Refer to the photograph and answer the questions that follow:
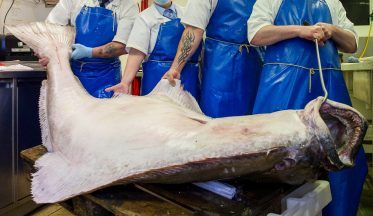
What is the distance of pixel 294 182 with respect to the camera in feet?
3.52

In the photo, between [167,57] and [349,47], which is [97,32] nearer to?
[167,57]

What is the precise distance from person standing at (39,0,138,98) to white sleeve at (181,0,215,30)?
2.19 feet

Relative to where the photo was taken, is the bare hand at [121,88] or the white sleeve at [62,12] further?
the white sleeve at [62,12]

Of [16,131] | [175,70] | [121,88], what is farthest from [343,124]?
[16,131]

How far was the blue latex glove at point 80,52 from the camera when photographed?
2359mm

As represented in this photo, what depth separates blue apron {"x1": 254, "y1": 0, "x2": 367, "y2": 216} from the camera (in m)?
1.66

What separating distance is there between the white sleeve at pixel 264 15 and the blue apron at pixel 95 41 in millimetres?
1155

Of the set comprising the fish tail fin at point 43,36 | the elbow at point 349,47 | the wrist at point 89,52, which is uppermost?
the elbow at point 349,47

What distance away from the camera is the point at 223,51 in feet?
6.64

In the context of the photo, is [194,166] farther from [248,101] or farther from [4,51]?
[4,51]

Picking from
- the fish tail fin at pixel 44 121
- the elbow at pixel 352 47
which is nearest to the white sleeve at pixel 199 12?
the elbow at pixel 352 47

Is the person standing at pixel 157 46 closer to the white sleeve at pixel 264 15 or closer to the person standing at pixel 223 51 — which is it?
the person standing at pixel 223 51

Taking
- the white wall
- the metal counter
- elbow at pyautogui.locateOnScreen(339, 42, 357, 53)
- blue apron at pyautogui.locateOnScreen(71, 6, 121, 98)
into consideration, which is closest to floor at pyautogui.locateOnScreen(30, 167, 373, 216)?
the metal counter

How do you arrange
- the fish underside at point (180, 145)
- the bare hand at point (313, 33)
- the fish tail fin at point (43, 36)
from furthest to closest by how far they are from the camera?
the fish tail fin at point (43, 36), the bare hand at point (313, 33), the fish underside at point (180, 145)
